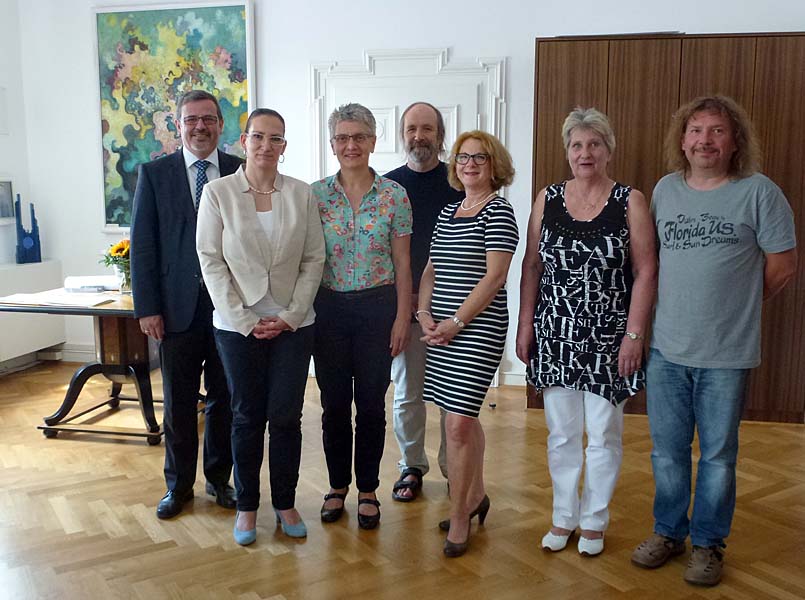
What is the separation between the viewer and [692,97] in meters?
4.45

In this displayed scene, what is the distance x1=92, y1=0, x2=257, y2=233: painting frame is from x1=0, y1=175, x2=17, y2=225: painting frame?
2.01ft

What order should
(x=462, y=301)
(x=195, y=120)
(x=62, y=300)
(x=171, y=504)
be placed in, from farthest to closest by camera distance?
(x=62, y=300) → (x=171, y=504) → (x=195, y=120) → (x=462, y=301)

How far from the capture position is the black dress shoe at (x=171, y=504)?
3.15m

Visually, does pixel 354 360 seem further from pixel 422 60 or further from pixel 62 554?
pixel 422 60

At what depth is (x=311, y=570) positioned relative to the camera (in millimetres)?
2715

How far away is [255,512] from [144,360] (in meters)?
1.67

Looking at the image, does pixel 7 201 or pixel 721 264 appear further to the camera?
pixel 7 201

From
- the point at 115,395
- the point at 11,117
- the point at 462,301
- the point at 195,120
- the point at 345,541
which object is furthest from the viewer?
the point at 11,117

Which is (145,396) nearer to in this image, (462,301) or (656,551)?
(462,301)

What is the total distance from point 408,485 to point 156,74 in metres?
3.64

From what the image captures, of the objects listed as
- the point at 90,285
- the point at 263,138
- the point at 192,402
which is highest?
the point at 263,138

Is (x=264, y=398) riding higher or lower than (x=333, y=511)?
higher

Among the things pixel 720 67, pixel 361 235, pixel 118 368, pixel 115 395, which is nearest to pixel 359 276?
pixel 361 235

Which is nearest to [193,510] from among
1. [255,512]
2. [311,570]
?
[255,512]
